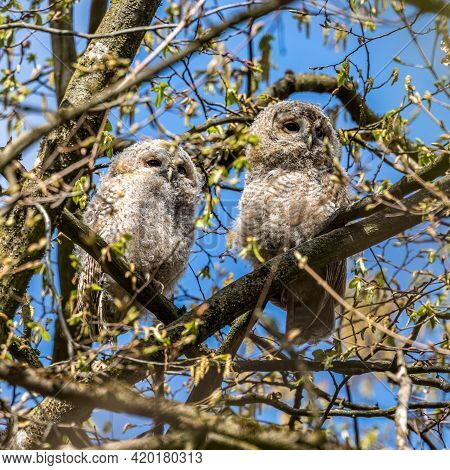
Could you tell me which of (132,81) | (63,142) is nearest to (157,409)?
(132,81)

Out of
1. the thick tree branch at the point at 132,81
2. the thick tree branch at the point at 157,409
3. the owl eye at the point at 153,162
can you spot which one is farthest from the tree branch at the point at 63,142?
the owl eye at the point at 153,162

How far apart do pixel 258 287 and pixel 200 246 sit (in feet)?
4.25

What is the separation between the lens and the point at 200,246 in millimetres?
4344

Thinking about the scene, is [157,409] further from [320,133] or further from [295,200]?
[320,133]

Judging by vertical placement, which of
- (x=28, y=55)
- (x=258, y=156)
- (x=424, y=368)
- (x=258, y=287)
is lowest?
(x=424, y=368)

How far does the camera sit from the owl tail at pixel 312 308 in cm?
404

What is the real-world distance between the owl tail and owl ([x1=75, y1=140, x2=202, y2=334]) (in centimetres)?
75

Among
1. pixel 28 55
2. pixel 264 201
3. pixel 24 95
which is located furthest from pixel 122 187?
pixel 24 95

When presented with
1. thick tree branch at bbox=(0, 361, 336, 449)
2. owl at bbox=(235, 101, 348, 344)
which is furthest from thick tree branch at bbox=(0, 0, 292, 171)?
owl at bbox=(235, 101, 348, 344)

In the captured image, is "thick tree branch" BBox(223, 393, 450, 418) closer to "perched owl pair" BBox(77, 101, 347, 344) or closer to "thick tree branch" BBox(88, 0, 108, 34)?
"perched owl pair" BBox(77, 101, 347, 344)

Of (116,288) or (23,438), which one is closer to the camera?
(23,438)

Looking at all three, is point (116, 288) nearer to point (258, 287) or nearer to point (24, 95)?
point (258, 287)

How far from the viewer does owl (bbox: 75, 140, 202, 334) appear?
3.95 metres

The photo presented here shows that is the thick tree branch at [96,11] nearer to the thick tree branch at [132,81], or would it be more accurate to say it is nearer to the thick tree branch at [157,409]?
the thick tree branch at [132,81]
